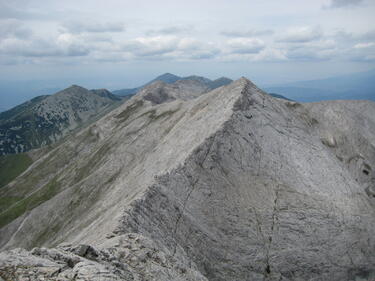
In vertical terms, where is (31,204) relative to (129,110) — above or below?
below

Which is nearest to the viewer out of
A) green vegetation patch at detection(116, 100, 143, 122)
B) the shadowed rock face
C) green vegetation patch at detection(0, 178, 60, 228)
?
the shadowed rock face

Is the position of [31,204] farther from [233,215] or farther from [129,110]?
[233,215]

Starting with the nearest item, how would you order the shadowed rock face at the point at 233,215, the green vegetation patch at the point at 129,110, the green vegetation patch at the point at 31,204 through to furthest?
the shadowed rock face at the point at 233,215 → the green vegetation patch at the point at 31,204 → the green vegetation patch at the point at 129,110

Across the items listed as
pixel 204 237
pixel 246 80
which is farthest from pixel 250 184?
pixel 246 80

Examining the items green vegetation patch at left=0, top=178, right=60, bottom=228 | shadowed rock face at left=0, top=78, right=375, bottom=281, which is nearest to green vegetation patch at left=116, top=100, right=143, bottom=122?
green vegetation patch at left=0, top=178, right=60, bottom=228

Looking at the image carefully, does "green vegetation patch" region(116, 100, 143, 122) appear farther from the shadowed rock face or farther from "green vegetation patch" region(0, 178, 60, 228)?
the shadowed rock face

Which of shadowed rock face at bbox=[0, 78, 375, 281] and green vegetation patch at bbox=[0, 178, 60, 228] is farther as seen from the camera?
green vegetation patch at bbox=[0, 178, 60, 228]

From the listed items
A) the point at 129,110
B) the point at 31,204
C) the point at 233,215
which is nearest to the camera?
the point at 233,215

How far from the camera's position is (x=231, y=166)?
4466 centimetres

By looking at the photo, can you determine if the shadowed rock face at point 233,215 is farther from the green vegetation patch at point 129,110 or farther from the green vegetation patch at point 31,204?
the green vegetation patch at point 129,110

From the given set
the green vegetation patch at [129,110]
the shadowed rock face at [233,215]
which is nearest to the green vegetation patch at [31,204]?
the green vegetation patch at [129,110]

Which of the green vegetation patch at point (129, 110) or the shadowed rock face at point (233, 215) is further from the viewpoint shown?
the green vegetation patch at point (129, 110)

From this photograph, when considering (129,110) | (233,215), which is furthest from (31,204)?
(233,215)

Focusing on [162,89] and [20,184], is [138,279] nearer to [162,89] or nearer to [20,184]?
[20,184]
